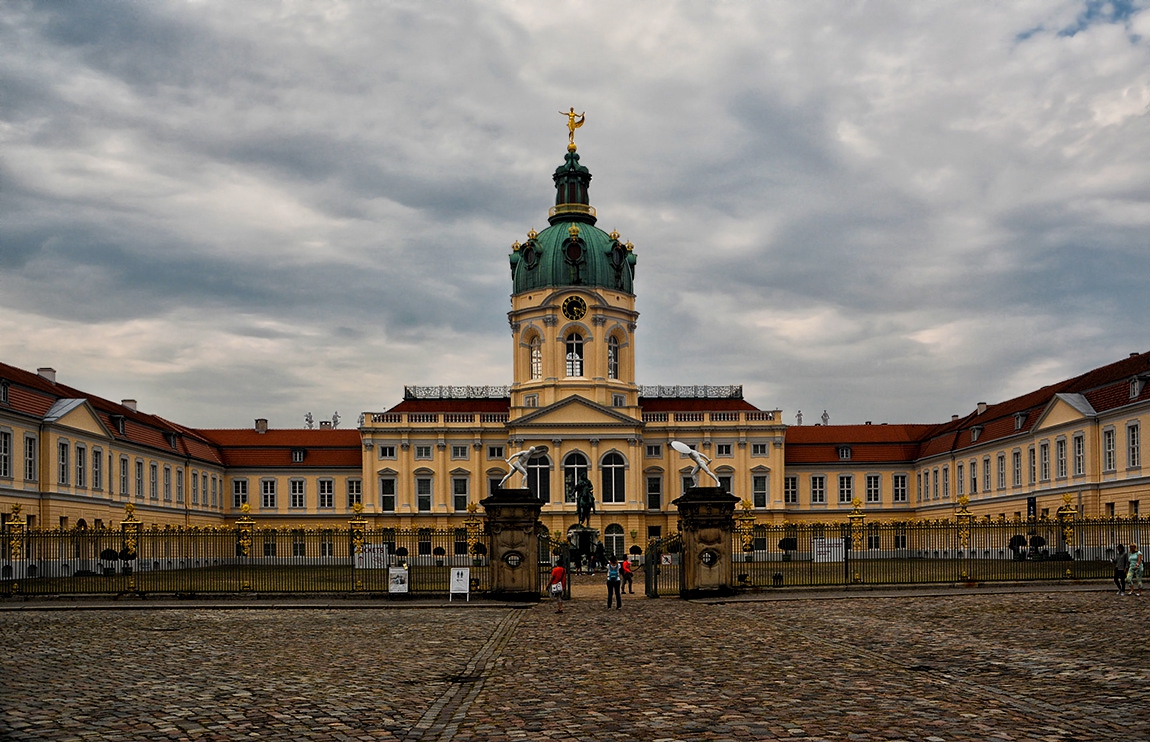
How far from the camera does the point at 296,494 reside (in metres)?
96.8

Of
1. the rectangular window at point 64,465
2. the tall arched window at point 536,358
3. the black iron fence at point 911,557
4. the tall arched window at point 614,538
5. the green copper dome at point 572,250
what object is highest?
the green copper dome at point 572,250

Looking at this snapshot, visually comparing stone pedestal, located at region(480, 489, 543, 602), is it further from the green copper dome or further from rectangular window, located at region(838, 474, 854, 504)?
rectangular window, located at region(838, 474, 854, 504)

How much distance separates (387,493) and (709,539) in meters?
61.1

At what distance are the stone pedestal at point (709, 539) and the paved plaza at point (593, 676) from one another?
19.7 feet

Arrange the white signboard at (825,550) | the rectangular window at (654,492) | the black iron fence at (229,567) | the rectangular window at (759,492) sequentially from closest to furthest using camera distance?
the black iron fence at (229,567)
the white signboard at (825,550)
the rectangular window at (654,492)
the rectangular window at (759,492)

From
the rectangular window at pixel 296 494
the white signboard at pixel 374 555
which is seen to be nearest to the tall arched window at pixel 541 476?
the rectangular window at pixel 296 494

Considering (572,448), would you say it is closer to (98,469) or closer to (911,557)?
(98,469)

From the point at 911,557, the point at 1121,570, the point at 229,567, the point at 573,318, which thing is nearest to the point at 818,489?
the point at 573,318

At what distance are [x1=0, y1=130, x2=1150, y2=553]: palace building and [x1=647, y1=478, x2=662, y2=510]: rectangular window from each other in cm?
9

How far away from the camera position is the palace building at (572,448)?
8762cm

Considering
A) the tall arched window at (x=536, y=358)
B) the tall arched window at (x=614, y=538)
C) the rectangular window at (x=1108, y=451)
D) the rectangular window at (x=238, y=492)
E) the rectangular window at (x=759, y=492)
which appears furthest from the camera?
the rectangular window at (x=238, y=492)

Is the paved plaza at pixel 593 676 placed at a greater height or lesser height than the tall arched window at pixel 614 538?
greater

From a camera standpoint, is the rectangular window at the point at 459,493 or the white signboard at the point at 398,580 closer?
the white signboard at the point at 398,580

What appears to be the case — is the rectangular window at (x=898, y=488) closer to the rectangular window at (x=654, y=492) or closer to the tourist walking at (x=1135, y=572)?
the rectangular window at (x=654, y=492)
